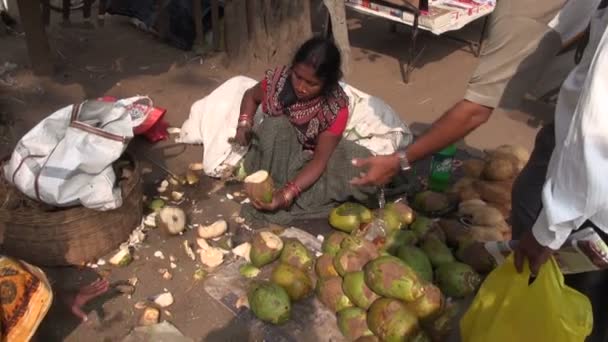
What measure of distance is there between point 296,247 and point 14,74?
3.67 metres

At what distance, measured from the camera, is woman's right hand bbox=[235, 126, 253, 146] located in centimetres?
361

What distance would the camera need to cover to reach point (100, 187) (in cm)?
270

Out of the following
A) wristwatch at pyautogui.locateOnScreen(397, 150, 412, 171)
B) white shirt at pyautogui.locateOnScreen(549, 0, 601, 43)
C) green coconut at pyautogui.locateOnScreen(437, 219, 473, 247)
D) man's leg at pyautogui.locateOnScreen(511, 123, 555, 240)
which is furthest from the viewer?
green coconut at pyautogui.locateOnScreen(437, 219, 473, 247)

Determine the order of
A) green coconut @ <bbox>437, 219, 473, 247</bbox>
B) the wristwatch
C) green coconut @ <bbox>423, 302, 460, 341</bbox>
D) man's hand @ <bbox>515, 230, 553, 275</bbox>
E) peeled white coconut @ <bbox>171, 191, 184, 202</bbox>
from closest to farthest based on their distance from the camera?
1. man's hand @ <bbox>515, 230, 553, 275</bbox>
2. the wristwatch
3. green coconut @ <bbox>423, 302, 460, 341</bbox>
4. green coconut @ <bbox>437, 219, 473, 247</bbox>
5. peeled white coconut @ <bbox>171, 191, 184, 202</bbox>

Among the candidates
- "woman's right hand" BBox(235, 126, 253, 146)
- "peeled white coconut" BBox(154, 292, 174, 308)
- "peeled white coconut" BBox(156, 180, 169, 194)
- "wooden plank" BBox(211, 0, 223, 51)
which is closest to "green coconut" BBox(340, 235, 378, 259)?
"peeled white coconut" BBox(154, 292, 174, 308)

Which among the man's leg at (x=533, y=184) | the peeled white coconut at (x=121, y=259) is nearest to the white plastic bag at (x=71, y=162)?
the peeled white coconut at (x=121, y=259)

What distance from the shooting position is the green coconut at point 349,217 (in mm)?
3123

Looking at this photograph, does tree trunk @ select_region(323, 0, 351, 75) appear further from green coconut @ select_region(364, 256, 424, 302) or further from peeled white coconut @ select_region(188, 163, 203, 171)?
green coconut @ select_region(364, 256, 424, 302)

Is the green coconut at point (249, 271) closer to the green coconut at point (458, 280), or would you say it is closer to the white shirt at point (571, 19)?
the green coconut at point (458, 280)

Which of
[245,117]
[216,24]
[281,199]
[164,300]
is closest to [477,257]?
[281,199]

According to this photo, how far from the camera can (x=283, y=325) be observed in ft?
8.71

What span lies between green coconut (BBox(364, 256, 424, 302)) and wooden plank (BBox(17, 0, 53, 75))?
392 cm

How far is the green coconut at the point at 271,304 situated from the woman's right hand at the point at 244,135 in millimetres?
1251

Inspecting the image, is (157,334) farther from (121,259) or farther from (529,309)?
(529,309)
